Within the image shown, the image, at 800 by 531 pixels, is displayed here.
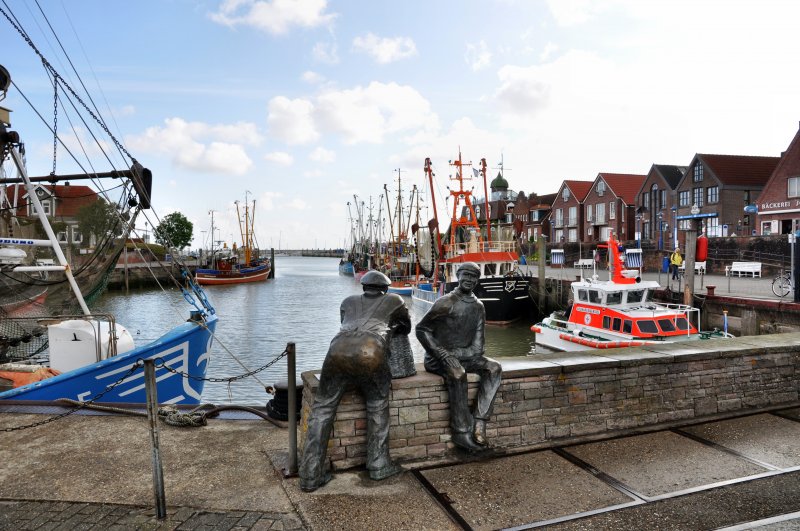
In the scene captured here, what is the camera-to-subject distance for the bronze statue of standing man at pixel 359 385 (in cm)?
452

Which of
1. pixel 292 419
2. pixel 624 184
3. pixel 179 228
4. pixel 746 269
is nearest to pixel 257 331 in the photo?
pixel 292 419

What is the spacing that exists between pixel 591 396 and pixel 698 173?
164ft

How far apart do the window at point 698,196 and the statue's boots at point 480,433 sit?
50876 millimetres

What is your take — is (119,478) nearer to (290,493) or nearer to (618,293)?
(290,493)

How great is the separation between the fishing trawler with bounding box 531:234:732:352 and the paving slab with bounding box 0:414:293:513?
1221 centimetres

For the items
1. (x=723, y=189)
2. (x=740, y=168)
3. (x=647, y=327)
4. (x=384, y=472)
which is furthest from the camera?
(x=740, y=168)

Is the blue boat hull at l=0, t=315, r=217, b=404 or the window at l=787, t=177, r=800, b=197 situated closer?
the blue boat hull at l=0, t=315, r=217, b=404

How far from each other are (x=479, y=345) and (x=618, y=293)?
13285mm

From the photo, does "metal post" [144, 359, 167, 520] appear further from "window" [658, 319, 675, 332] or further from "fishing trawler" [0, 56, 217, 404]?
"window" [658, 319, 675, 332]

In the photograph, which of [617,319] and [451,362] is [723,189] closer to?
[617,319]

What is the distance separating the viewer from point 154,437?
404cm

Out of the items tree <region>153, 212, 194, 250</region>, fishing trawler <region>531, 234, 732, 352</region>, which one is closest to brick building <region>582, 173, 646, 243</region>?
fishing trawler <region>531, 234, 732, 352</region>

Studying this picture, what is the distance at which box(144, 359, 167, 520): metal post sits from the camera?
403cm

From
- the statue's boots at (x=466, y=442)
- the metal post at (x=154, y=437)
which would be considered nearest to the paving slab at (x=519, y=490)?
the statue's boots at (x=466, y=442)
